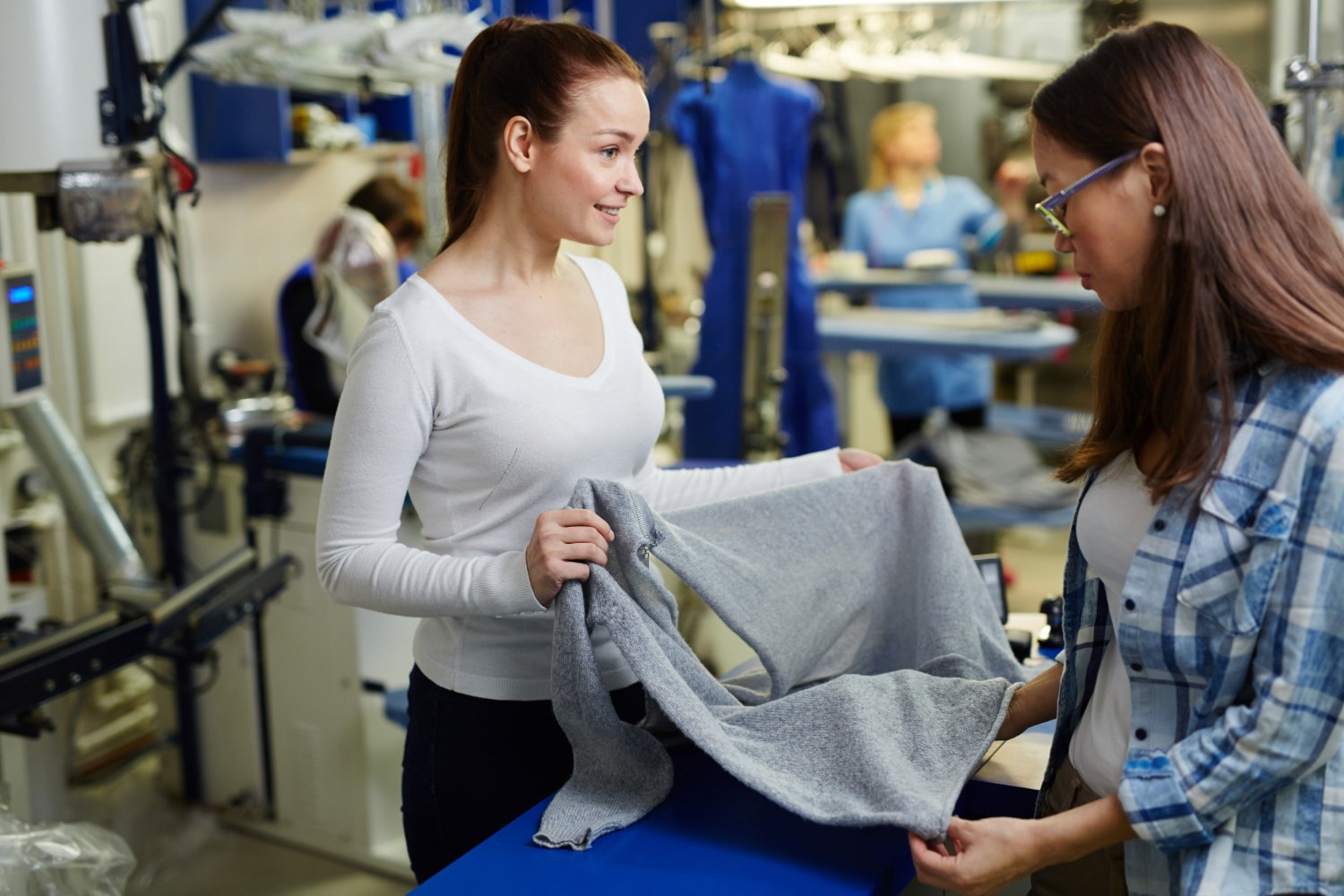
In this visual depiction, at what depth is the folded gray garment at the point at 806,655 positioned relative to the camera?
133 centimetres

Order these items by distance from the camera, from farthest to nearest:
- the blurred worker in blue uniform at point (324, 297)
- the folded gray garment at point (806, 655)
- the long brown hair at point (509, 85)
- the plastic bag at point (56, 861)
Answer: the blurred worker in blue uniform at point (324, 297) < the plastic bag at point (56, 861) < the long brown hair at point (509, 85) < the folded gray garment at point (806, 655)

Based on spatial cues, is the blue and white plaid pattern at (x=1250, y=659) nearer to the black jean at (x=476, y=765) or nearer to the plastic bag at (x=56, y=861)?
the black jean at (x=476, y=765)

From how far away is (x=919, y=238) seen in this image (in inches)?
210

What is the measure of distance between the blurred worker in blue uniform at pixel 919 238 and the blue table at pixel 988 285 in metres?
0.04

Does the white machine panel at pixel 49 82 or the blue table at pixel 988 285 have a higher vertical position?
the white machine panel at pixel 49 82

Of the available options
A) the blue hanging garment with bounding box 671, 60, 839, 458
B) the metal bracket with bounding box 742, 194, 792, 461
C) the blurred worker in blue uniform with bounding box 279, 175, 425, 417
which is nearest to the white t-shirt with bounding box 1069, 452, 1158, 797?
the blurred worker in blue uniform with bounding box 279, 175, 425, 417

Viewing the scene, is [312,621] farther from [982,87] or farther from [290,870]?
[982,87]

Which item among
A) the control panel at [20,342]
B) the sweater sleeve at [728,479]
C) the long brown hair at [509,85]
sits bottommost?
the sweater sleeve at [728,479]

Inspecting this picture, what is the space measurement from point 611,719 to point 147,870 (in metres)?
2.22

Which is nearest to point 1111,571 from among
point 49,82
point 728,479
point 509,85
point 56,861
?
point 728,479

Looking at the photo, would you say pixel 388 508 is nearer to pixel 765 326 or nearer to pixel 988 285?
pixel 765 326

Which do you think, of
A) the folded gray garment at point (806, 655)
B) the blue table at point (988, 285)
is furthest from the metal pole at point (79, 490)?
the blue table at point (988, 285)

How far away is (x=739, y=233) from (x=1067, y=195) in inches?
127

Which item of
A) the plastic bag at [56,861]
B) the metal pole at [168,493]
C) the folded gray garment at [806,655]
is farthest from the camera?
the metal pole at [168,493]
